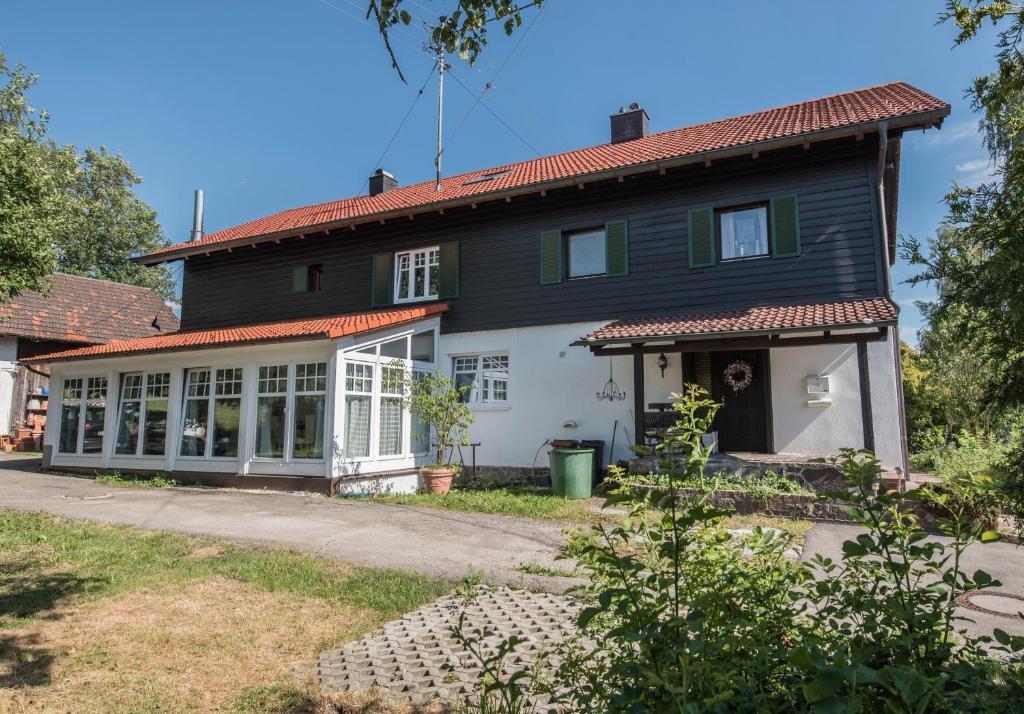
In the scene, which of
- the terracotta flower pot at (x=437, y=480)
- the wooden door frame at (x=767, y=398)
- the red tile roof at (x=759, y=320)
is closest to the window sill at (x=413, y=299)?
the terracotta flower pot at (x=437, y=480)

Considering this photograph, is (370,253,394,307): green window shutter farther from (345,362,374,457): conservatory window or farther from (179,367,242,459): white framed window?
(179,367,242,459): white framed window

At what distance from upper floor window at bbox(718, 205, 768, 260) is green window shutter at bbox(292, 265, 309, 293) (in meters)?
10.5

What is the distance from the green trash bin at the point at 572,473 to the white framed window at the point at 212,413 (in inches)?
265

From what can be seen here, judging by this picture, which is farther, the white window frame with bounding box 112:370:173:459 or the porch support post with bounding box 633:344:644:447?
the white window frame with bounding box 112:370:173:459

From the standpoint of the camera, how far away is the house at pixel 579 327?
412 inches

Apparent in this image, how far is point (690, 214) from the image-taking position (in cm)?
1188

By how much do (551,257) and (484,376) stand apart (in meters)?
3.06

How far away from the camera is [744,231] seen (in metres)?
11.7

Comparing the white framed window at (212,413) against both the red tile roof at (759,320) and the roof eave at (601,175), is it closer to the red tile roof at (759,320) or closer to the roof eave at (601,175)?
the roof eave at (601,175)

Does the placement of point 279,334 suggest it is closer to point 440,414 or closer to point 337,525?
point 440,414

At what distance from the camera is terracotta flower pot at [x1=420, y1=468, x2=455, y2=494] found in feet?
37.7

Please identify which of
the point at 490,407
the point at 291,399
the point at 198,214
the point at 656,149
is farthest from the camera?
the point at 198,214

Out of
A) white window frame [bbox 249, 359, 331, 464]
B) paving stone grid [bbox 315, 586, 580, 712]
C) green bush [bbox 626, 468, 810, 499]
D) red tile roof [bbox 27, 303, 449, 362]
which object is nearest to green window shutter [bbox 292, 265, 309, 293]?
red tile roof [bbox 27, 303, 449, 362]

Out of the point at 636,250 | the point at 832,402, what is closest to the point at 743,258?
the point at 636,250
